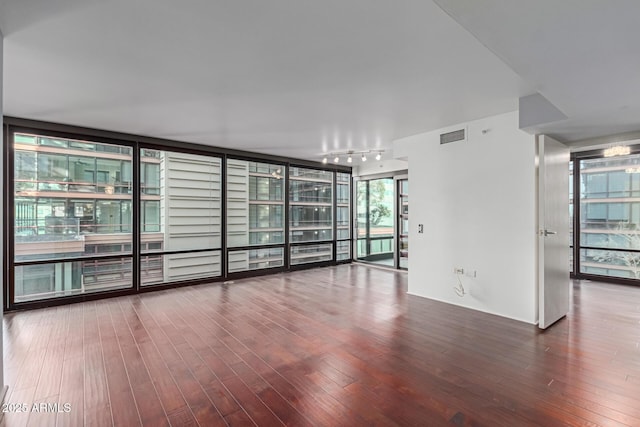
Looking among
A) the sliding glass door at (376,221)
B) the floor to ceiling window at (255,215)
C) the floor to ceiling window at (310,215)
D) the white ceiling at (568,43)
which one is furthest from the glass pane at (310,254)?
the white ceiling at (568,43)

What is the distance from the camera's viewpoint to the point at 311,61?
8.68 feet

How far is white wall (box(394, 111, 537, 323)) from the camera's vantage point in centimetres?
374

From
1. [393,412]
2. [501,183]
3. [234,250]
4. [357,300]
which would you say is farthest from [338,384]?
[234,250]

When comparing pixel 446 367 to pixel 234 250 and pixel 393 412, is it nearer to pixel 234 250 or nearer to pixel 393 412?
pixel 393 412

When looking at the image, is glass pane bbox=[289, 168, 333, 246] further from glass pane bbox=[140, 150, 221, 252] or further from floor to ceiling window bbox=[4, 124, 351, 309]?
glass pane bbox=[140, 150, 221, 252]

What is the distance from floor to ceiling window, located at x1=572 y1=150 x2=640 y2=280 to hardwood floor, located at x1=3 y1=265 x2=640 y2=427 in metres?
1.33

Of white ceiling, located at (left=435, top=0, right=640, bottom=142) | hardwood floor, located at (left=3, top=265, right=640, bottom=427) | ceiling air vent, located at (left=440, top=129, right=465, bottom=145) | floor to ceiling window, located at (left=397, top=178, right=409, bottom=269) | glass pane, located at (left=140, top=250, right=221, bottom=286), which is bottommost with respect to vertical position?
hardwood floor, located at (left=3, top=265, right=640, bottom=427)

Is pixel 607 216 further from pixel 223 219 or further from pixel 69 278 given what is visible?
pixel 69 278

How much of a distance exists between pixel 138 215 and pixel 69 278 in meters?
1.33

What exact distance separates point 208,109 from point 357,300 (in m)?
3.42

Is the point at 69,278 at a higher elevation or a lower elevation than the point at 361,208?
lower

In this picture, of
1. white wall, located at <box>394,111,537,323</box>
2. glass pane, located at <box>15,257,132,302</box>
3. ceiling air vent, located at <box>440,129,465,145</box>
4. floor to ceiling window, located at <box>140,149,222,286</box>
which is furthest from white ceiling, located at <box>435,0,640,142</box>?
glass pane, located at <box>15,257,132,302</box>

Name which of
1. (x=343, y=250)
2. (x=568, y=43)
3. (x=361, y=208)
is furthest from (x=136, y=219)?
(x=568, y=43)

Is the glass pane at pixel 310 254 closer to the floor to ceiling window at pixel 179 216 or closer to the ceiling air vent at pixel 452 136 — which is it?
the floor to ceiling window at pixel 179 216
